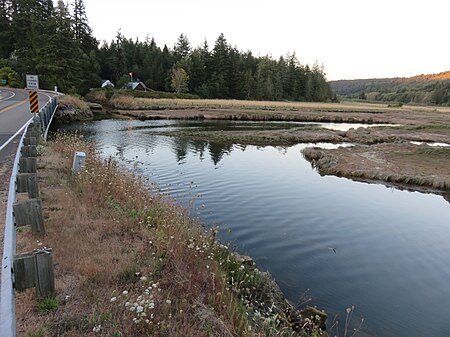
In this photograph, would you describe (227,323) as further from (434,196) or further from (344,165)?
(344,165)

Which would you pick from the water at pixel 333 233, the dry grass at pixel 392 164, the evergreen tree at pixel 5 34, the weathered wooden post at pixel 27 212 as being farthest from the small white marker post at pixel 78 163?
the evergreen tree at pixel 5 34

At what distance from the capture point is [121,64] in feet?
300

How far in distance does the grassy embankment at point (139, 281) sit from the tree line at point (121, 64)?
→ 55.7 metres

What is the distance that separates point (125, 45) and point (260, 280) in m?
101

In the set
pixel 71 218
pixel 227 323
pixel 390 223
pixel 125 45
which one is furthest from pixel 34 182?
pixel 125 45

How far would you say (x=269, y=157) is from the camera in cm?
2222

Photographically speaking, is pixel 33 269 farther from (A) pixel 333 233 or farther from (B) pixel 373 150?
(B) pixel 373 150

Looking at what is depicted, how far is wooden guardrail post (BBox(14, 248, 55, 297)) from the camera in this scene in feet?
11.2

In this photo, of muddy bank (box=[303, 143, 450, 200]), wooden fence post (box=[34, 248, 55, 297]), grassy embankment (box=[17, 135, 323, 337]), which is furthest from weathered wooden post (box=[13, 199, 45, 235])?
muddy bank (box=[303, 143, 450, 200])

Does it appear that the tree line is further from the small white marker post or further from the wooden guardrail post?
the wooden guardrail post

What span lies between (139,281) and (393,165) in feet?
60.9

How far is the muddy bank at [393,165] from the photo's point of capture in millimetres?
16438

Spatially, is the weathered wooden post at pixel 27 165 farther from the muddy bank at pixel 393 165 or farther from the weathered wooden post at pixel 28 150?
the muddy bank at pixel 393 165

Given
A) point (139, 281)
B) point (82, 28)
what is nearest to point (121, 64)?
point (82, 28)
